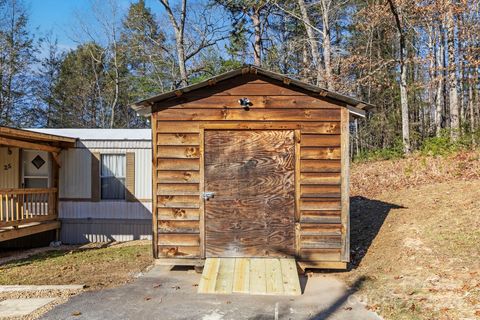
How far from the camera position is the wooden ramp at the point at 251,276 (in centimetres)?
545

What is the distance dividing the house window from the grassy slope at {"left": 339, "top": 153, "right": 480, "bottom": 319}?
596 centimetres

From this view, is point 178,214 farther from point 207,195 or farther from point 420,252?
point 420,252

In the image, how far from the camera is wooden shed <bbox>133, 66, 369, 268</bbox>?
643 centimetres

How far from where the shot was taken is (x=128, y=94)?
2800 centimetres

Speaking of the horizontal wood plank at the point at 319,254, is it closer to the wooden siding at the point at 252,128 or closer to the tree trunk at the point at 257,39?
the wooden siding at the point at 252,128

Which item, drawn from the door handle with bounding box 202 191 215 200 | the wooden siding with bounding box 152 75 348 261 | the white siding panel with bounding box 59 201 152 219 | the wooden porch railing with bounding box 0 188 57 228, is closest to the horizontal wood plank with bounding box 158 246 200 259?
the wooden siding with bounding box 152 75 348 261

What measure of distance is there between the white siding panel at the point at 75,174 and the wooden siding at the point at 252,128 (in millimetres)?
4768

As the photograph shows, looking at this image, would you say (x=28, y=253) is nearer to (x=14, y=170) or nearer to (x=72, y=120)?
(x=14, y=170)

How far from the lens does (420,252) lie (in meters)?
6.39

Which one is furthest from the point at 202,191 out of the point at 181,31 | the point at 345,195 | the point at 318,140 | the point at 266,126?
the point at 181,31

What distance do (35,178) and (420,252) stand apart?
9435 millimetres

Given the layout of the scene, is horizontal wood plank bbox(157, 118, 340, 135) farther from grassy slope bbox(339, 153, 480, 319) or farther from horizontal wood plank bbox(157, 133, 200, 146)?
grassy slope bbox(339, 153, 480, 319)

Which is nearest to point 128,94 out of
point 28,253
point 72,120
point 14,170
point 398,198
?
point 72,120

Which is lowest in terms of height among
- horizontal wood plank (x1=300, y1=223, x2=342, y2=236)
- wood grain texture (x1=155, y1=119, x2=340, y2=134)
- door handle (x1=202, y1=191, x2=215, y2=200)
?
horizontal wood plank (x1=300, y1=223, x2=342, y2=236)
